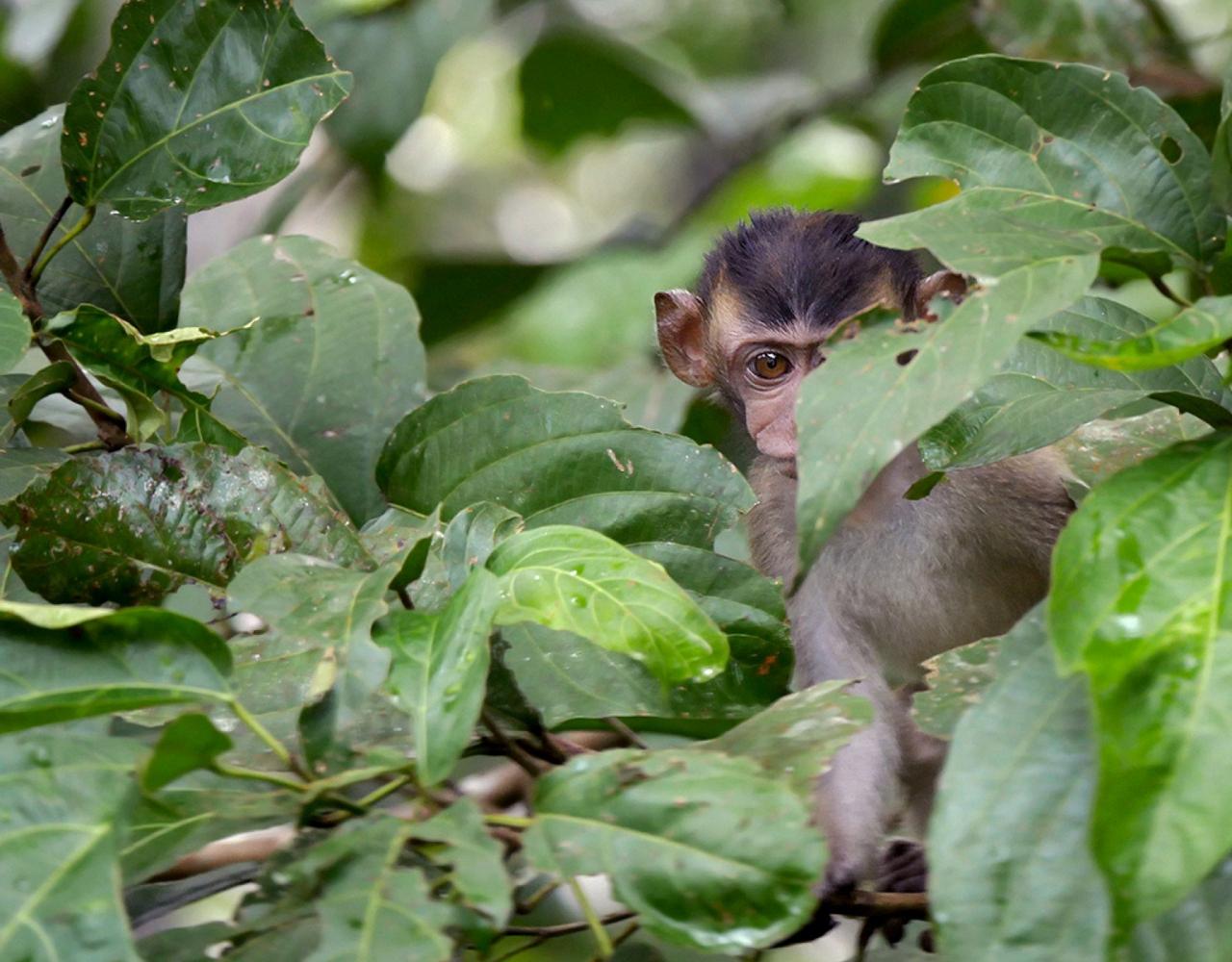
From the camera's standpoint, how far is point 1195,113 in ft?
11.1

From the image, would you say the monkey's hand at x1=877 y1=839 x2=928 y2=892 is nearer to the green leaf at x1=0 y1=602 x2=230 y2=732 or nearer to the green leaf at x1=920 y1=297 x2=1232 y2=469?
the green leaf at x1=920 y1=297 x2=1232 y2=469

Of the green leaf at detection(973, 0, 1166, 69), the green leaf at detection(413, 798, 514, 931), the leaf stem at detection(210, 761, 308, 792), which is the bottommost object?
the green leaf at detection(413, 798, 514, 931)

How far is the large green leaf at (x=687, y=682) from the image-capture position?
1.61 meters

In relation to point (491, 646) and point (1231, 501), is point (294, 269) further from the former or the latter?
point (1231, 501)

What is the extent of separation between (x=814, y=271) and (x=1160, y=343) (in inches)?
54.1

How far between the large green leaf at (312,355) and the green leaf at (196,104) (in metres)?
0.37

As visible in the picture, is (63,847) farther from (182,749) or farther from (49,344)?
(49,344)

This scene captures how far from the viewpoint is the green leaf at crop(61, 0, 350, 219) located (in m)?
Answer: 1.78

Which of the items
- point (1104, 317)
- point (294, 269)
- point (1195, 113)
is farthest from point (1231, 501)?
point (1195, 113)

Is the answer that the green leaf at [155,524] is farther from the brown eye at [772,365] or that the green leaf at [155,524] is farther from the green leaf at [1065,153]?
the brown eye at [772,365]

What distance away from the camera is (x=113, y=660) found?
47.9 inches

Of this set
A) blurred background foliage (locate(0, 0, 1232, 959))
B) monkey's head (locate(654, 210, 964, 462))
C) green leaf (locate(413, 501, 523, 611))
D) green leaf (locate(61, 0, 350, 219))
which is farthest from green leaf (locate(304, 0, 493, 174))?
green leaf (locate(413, 501, 523, 611))

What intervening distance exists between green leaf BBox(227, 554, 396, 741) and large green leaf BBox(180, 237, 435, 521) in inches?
24.0

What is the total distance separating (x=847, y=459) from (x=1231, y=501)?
1.04ft
